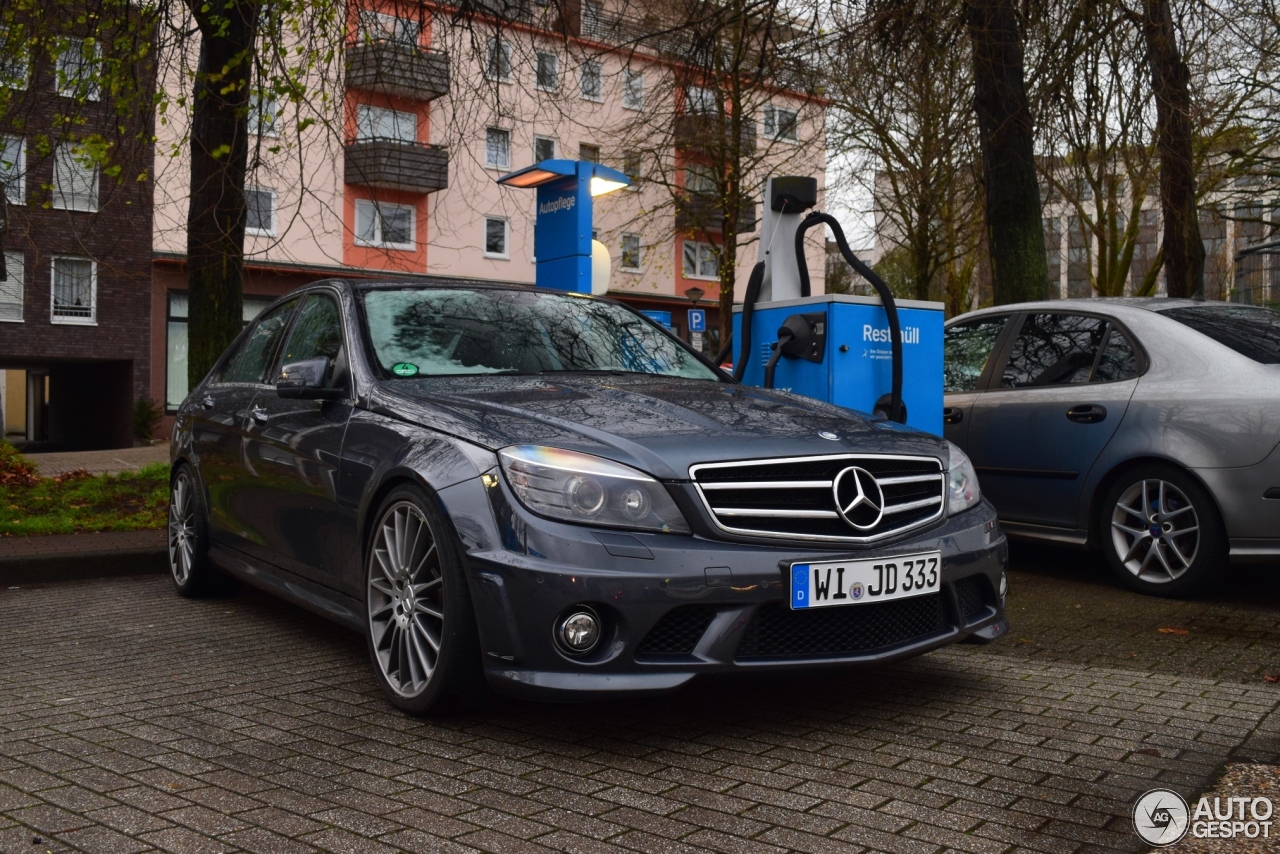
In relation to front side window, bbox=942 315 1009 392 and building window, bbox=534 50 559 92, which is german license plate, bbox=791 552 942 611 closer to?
front side window, bbox=942 315 1009 392

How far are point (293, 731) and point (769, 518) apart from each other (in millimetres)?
1637

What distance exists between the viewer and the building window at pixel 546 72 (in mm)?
10602

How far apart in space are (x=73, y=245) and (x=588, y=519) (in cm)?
932

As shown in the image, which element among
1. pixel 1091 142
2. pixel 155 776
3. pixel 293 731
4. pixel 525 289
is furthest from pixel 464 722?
pixel 1091 142

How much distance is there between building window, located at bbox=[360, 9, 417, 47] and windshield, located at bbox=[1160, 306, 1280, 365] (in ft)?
20.4

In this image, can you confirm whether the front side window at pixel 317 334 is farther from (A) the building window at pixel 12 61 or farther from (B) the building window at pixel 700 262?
(B) the building window at pixel 700 262

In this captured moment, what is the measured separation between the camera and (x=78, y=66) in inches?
382

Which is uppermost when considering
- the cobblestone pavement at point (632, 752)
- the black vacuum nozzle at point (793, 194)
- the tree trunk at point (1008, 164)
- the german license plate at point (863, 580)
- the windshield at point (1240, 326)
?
the tree trunk at point (1008, 164)

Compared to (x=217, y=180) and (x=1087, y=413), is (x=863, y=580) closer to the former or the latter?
(x=1087, y=413)

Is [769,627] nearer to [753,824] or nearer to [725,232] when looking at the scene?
[753,824]

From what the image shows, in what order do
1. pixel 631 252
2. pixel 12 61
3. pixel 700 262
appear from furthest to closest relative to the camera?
pixel 700 262
pixel 631 252
pixel 12 61

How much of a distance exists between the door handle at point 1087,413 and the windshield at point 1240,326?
616 millimetres

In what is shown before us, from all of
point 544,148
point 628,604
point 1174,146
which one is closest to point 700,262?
point 544,148

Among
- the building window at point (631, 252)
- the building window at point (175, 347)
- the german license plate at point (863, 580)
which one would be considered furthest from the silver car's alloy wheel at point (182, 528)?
the building window at point (631, 252)
